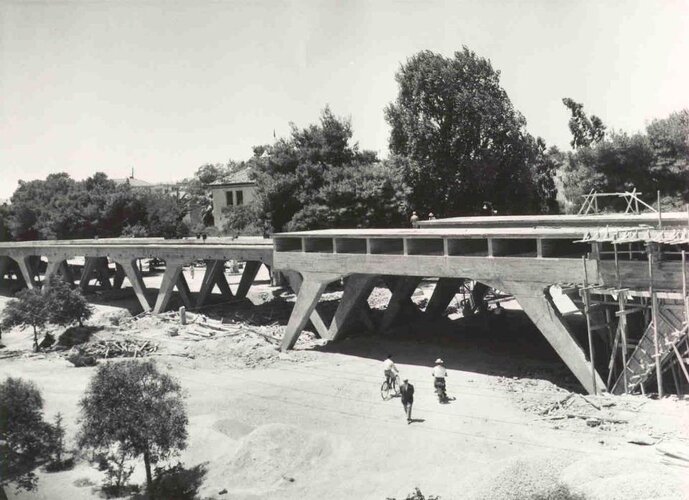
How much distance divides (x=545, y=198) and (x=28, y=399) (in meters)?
41.5

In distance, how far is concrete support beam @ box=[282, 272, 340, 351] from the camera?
1021 inches

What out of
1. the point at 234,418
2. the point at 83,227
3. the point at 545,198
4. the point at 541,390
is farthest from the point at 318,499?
the point at 83,227

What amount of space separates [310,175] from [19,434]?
29.0 metres

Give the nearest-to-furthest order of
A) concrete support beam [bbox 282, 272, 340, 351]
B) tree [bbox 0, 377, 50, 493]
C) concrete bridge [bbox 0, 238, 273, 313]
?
tree [bbox 0, 377, 50, 493]
concrete support beam [bbox 282, 272, 340, 351]
concrete bridge [bbox 0, 238, 273, 313]

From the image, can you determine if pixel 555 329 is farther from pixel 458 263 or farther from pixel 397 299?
pixel 397 299

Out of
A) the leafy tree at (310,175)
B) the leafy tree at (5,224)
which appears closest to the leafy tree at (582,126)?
the leafy tree at (310,175)

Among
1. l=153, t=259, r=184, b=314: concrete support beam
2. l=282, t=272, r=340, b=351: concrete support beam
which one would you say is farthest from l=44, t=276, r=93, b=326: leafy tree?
l=282, t=272, r=340, b=351: concrete support beam

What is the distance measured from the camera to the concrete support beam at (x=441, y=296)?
103 feet

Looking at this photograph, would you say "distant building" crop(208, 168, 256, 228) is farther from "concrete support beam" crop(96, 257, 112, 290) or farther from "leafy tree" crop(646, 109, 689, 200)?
"leafy tree" crop(646, 109, 689, 200)

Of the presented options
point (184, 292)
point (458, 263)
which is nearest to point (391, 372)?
point (458, 263)

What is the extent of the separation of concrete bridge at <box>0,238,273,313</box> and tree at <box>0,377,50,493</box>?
47.6ft

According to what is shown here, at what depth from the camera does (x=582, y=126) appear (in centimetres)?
5556

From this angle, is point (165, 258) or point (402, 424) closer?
point (402, 424)

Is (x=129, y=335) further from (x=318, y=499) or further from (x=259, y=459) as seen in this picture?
(x=318, y=499)
